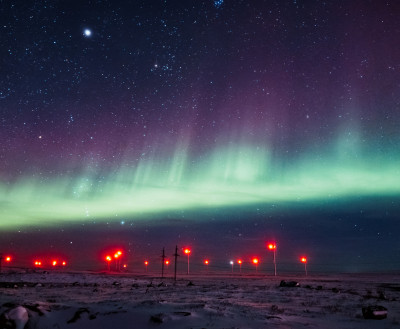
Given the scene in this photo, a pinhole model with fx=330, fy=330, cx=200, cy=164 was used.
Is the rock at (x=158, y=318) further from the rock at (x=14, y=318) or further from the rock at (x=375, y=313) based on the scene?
the rock at (x=375, y=313)

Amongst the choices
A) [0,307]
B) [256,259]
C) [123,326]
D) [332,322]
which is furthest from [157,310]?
[256,259]

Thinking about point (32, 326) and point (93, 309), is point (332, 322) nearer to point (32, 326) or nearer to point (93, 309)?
point (93, 309)

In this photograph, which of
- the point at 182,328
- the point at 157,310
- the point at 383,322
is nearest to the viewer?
the point at 182,328

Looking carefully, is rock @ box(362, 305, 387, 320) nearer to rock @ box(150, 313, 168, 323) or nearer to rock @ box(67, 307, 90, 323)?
rock @ box(150, 313, 168, 323)

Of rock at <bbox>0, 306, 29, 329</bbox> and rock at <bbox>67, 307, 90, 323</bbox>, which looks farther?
rock at <bbox>67, 307, 90, 323</bbox>

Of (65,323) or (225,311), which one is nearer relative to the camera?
(65,323)

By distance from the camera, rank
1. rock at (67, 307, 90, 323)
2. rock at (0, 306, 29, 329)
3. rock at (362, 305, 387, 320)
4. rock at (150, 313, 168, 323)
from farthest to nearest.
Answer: rock at (362, 305, 387, 320), rock at (67, 307, 90, 323), rock at (150, 313, 168, 323), rock at (0, 306, 29, 329)

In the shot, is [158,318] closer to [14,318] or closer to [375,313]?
[14,318]

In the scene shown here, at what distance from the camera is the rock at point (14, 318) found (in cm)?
987

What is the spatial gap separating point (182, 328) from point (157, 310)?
2.52m

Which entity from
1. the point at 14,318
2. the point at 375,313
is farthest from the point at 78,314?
the point at 375,313

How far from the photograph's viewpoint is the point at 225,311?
42.7 feet

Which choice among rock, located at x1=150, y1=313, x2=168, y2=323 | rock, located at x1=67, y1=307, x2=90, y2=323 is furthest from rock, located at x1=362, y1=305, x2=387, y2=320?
rock, located at x1=67, y1=307, x2=90, y2=323

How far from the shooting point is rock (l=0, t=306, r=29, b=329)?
987 cm
